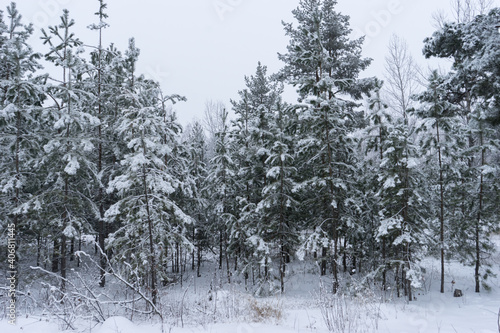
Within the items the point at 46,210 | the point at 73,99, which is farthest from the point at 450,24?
the point at 46,210

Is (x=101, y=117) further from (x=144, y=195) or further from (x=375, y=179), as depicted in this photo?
(x=375, y=179)

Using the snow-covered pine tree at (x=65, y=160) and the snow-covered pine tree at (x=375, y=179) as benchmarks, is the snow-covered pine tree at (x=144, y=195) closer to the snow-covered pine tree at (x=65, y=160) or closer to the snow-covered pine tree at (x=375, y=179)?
the snow-covered pine tree at (x=65, y=160)

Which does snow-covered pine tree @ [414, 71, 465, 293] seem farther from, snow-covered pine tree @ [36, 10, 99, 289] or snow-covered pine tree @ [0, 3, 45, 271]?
snow-covered pine tree @ [0, 3, 45, 271]

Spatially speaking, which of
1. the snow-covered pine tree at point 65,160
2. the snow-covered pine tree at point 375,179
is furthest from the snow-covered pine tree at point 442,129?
the snow-covered pine tree at point 65,160

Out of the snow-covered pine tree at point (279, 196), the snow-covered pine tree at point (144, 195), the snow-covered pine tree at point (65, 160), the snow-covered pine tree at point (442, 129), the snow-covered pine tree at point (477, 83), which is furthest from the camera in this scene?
the snow-covered pine tree at point (279, 196)

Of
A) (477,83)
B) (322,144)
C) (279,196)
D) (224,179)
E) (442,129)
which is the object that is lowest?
(279,196)

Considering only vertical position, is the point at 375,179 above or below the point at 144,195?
above

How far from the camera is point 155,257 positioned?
419 inches

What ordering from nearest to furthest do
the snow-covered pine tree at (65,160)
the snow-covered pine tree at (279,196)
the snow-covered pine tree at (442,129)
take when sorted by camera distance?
the snow-covered pine tree at (65,160), the snow-covered pine tree at (442,129), the snow-covered pine tree at (279,196)

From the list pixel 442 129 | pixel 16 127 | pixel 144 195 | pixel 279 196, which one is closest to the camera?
pixel 144 195

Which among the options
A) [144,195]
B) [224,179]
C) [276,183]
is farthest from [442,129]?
[144,195]

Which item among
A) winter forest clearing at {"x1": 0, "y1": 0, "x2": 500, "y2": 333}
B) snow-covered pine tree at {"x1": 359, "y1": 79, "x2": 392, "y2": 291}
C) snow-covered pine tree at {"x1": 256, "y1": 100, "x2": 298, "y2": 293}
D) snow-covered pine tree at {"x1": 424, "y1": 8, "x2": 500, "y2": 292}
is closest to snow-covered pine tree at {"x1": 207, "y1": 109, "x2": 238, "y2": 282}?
winter forest clearing at {"x1": 0, "y1": 0, "x2": 500, "y2": 333}

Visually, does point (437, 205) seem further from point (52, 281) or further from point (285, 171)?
point (52, 281)

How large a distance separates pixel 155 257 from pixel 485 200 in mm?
13939
